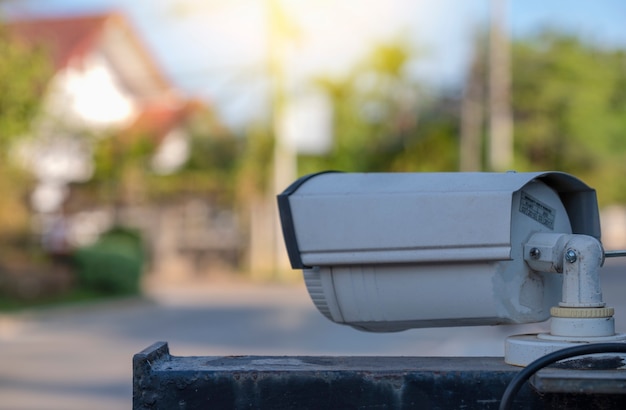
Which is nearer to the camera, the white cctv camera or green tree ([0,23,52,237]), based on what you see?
the white cctv camera

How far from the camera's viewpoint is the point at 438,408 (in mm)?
1984

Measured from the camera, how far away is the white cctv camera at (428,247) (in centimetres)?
205

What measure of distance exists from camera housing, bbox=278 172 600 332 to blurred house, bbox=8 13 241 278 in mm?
19137

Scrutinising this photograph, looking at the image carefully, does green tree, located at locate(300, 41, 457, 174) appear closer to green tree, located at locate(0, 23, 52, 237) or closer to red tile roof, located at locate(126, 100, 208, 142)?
red tile roof, located at locate(126, 100, 208, 142)

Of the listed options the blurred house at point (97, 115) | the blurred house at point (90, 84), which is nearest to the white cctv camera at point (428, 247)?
the blurred house at point (97, 115)

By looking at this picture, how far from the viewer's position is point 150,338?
1487 cm

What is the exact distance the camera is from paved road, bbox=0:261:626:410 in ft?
31.5

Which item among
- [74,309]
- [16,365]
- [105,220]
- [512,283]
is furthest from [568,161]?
[512,283]

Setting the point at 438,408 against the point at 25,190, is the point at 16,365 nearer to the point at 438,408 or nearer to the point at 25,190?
the point at 438,408

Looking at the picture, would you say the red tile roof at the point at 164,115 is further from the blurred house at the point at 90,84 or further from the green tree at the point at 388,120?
the green tree at the point at 388,120

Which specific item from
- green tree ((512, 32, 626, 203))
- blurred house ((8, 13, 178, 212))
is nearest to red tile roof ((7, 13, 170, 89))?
blurred house ((8, 13, 178, 212))

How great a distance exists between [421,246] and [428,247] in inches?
0.5

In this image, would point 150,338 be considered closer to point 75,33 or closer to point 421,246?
point 421,246

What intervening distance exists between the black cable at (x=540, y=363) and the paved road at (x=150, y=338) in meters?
1.78
